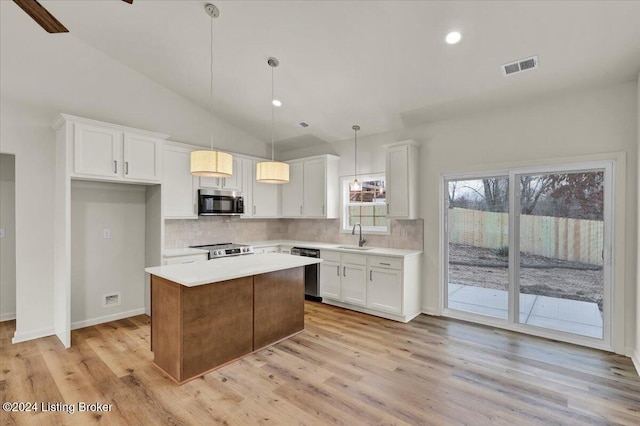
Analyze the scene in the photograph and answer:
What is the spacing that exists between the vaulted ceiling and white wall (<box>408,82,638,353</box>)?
20 cm

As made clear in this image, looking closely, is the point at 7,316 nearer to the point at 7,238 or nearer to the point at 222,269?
the point at 7,238

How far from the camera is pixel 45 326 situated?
146 inches

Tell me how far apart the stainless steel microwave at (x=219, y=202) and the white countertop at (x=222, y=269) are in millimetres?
1437

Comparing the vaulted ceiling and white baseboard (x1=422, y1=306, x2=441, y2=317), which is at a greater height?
the vaulted ceiling

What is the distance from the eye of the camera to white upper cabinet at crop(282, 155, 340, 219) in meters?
5.30

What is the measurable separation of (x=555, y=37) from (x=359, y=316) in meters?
3.70

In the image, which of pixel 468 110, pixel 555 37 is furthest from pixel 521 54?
pixel 468 110

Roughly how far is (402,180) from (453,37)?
1905 mm

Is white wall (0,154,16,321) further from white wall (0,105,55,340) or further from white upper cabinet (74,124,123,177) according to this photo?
white upper cabinet (74,124,123,177)

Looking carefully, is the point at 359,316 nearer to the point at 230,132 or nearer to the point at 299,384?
the point at 299,384

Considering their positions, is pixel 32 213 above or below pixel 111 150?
below

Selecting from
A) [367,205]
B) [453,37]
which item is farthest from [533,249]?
[453,37]

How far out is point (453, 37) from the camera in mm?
2859

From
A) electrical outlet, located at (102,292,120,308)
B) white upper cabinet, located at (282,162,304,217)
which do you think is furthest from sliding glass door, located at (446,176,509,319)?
electrical outlet, located at (102,292,120,308)
